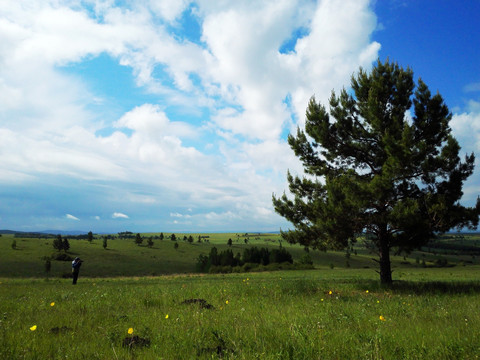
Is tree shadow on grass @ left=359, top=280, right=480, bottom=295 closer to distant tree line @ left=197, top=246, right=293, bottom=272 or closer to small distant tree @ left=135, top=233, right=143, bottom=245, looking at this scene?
distant tree line @ left=197, top=246, right=293, bottom=272

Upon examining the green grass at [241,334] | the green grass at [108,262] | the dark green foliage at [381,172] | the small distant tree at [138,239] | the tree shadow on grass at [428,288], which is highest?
the dark green foliage at [381,172]

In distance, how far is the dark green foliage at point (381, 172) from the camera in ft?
43.9

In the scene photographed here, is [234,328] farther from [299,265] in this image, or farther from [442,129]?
[299,265]

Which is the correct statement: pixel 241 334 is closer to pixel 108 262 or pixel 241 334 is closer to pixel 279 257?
pixel 279 257

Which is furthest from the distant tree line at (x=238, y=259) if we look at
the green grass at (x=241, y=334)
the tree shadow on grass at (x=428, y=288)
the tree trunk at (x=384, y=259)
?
the green grass at (x=241, y=334)

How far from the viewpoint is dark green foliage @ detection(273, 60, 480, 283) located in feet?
43.9

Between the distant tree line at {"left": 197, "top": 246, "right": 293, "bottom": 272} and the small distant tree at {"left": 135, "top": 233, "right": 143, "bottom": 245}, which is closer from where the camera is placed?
the distant tree line at {"left": 197, "top": 246, "right": 293, "bottom": 272}

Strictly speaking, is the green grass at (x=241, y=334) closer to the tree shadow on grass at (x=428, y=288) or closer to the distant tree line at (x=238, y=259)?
the tree shadow on grass at (x=428, y=288)

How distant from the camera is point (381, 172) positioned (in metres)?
15.4

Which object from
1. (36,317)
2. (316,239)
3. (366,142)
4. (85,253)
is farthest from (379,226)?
(85,253)

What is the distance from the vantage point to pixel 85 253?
268 ft

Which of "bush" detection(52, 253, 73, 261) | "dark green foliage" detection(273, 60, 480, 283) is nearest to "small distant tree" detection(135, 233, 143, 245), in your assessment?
"bush" detection(52, 253, 73, 261)

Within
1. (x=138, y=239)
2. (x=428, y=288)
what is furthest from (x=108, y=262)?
(x=428, y=288)

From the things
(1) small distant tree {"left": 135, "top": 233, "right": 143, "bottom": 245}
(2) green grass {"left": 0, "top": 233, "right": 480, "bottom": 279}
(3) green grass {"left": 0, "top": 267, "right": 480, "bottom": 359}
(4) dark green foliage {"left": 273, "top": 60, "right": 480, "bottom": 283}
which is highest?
(4) dark green foliage {"left": 273, "top": 60, "right": 480, "bottom": 283}
